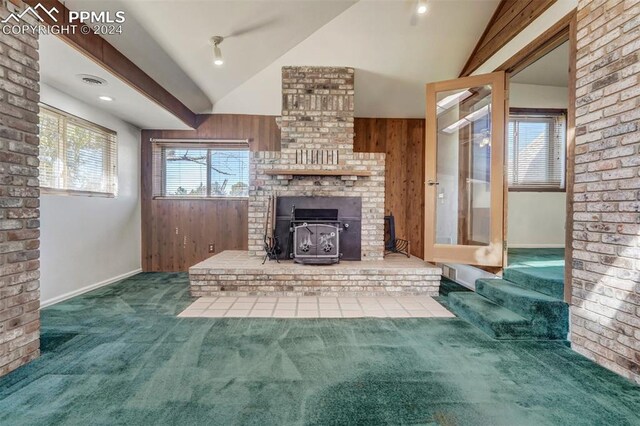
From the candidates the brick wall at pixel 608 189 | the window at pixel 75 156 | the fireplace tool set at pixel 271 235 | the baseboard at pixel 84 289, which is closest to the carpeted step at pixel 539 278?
the brick wall at pixel 608 189

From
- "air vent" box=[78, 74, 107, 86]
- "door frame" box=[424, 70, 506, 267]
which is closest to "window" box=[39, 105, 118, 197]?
"air vent" box=[78, 74, 107, 86]

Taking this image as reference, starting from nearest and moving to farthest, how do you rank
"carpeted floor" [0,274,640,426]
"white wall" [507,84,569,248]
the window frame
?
"carpeted floor" [0,274,640,426] < "white wall" [507,84,569,248] < the window frame

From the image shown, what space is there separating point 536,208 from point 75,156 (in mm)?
6391

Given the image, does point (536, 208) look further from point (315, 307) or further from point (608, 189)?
point (315, 307)

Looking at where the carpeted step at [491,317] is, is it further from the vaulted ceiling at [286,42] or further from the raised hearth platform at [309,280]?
the vaulted ceiling at [286,42]

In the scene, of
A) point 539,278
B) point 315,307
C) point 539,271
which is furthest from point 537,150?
point 315,307

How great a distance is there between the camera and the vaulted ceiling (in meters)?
2.72

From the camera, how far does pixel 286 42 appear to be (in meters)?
3.53

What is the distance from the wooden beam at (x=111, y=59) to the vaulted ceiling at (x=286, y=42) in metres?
0.07

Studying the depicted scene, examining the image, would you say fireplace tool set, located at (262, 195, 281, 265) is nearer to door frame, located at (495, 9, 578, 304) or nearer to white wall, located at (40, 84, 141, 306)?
white wall, located at (40, 84, 141, 306)

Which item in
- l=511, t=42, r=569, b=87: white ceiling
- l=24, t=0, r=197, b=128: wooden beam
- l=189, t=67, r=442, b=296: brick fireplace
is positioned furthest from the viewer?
l=189, t=67, r=442, b=296: brick fireplace

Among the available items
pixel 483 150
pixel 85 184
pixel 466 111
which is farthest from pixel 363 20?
pixel 85 184

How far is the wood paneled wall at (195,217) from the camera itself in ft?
15.5

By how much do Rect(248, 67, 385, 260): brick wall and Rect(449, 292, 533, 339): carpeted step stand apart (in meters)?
1.56
